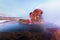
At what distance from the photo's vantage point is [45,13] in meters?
1.99

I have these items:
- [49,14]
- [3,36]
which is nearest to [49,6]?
[49,14]

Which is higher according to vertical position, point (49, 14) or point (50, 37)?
point (49, 14)

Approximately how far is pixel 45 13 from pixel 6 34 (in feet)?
1.48

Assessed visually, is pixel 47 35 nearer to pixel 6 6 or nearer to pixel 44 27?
pixel 44 27

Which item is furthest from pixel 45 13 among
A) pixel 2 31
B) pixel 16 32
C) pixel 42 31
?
pixel 2 31

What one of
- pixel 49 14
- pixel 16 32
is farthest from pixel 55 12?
pixel 16 32

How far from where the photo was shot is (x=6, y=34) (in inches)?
76.6

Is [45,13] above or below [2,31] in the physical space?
above

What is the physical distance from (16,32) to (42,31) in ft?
0.87

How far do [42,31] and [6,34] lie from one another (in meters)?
0.37

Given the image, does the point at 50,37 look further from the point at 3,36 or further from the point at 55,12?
the point at 3,36

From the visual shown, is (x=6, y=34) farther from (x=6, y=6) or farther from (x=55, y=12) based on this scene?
(x=55, y=12)


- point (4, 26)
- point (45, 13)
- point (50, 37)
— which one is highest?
point (45, 13)

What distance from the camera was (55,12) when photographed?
198cm
